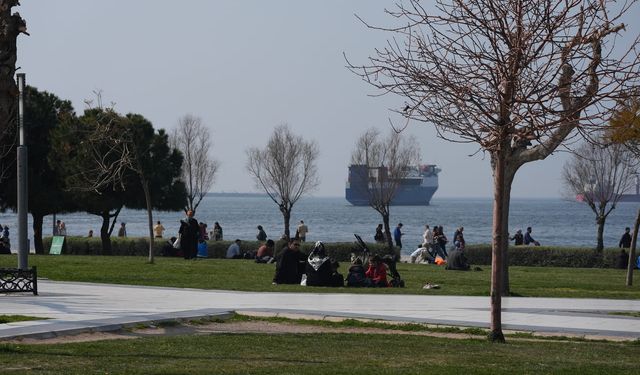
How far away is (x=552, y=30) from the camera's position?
41.1ft

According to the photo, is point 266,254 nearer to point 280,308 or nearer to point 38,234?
point 38,234

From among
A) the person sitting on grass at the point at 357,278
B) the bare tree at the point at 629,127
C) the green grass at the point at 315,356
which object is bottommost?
the green grass at the point at 315,356

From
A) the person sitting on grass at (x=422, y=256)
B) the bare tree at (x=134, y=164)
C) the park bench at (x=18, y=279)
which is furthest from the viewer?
the bare tree at (x=134, y=164)

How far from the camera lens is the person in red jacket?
76.9ft

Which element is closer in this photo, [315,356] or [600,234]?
[315,356]

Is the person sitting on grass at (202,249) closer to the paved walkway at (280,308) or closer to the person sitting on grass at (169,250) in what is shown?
the person sitting on grass at (169,250)

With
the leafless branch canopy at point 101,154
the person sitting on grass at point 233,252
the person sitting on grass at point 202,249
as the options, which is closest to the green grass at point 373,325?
the leafless branch canopy at point 101,154

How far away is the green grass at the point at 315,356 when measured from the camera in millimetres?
10656

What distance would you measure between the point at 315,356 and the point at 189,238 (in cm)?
2330

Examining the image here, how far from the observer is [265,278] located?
1020 inches

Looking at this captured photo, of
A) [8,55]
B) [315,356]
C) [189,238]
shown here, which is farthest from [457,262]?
[315,356]

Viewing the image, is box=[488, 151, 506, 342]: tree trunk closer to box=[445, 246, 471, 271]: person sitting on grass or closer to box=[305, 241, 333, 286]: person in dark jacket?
box=[305, 241, 333, 286]: person in dark jacket

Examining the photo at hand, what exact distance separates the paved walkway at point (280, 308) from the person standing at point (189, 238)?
11.2m

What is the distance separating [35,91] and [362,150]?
21.9 meters
